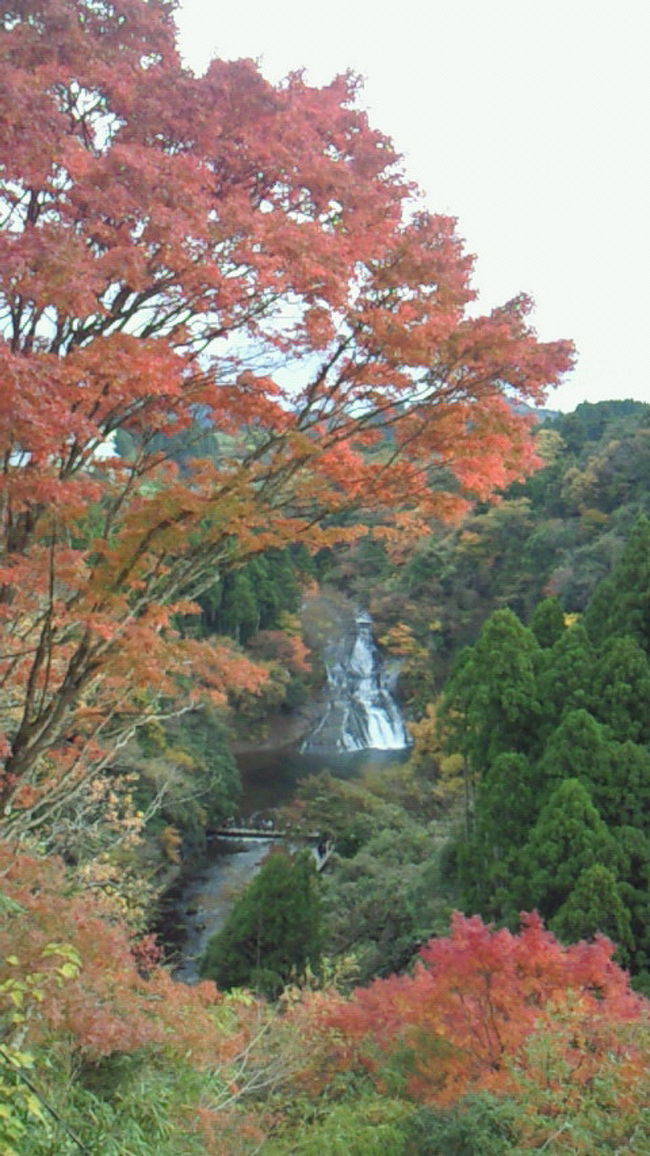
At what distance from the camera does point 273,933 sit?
10703 mm

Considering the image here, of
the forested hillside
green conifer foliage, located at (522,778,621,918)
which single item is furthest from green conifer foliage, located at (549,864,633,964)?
the forested hillside

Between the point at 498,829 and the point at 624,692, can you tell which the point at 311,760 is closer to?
the point at 498,829

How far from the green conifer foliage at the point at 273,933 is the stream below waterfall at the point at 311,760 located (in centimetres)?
333

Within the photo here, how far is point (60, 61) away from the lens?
139 inches

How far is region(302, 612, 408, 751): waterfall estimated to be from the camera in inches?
1133

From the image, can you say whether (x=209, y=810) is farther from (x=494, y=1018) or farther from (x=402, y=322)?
(x=402, y=322)

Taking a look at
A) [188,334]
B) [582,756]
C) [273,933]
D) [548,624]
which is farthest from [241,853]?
[188,334]

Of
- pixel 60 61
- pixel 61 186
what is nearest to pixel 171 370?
pixel 61 186

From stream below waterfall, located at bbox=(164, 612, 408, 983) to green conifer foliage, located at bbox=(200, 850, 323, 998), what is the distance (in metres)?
3.33

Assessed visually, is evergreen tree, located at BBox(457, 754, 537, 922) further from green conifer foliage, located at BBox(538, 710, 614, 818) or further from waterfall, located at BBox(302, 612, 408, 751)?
waterfall, located at BBox(302, 612, 408, 751)

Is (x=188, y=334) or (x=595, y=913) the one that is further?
(x=595, y=913)

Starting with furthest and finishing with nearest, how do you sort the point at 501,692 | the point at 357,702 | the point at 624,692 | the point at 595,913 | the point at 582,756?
the point at 357,702, the point at 501,692, the point at 624,692, the point at 582,756, the point at 595,913

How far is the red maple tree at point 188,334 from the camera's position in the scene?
3.20 metres

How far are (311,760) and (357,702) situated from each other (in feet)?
14.3
